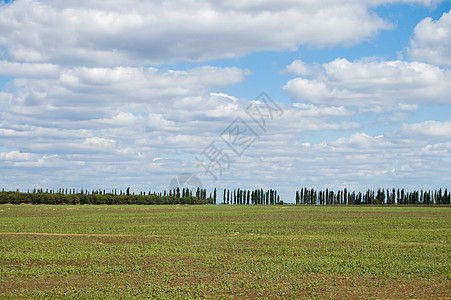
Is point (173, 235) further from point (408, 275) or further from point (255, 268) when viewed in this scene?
point (408, 275)

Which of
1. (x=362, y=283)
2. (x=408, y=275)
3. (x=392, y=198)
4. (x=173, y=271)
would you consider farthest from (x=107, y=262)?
(x=392, y=198)

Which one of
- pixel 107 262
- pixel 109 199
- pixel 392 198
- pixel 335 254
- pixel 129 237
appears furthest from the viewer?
pixel 392 198

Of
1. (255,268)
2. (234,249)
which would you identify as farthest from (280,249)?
(255,268)

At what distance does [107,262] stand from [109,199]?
127 m

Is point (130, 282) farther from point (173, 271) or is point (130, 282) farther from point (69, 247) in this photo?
point (69, 247)

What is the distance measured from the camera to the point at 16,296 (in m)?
16.1

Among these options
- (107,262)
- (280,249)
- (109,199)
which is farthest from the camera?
(109,199)

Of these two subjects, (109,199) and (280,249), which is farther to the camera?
(109,199)

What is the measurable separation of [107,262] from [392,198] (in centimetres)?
16481

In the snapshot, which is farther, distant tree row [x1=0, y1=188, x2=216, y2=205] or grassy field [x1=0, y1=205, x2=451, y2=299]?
distant tree row [x1=0, y1=188, x2=216, y2=205]

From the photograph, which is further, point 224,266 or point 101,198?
point 101,198

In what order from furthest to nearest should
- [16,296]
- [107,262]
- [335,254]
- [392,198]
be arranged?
[392,198]
[335,254]
[107,262]
[16,296]

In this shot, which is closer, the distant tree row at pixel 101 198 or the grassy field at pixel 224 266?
the grassy field at pixel 224 266

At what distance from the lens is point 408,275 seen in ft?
65.0
